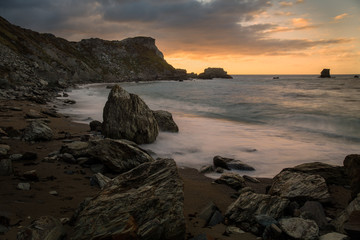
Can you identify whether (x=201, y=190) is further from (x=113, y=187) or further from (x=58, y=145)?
(x=58, y=145)

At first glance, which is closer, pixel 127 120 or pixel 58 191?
pixel 58 191

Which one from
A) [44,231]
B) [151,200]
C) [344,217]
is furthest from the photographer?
[344,217]

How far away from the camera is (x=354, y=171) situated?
15.5ft

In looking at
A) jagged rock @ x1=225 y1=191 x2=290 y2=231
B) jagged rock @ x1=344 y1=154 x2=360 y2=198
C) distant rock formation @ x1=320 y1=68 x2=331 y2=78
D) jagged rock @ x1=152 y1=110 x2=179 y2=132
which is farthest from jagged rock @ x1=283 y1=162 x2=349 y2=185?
distant rock formation @ x1=320 y1=68 x2=331 y2=78

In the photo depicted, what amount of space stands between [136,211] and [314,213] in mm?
3107

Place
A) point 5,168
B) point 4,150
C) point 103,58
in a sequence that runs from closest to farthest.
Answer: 1. point 5,168
2. point 4,150
3. point 103,58

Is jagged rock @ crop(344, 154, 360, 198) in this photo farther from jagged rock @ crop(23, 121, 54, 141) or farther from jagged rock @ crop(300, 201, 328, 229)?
jagged rock @ crop(23, 121, 54, 141)

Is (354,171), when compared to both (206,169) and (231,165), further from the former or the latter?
(206,169)

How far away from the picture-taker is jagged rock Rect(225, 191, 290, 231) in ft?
13.4

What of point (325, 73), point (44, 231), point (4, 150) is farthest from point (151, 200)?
point (325, 73)

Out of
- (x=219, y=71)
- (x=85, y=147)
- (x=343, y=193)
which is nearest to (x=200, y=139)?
(x=85, y=147)

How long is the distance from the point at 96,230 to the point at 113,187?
2.89 feet

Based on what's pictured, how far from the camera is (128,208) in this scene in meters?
3.11

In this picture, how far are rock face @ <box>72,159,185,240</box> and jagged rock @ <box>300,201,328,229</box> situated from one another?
89.5 inches
